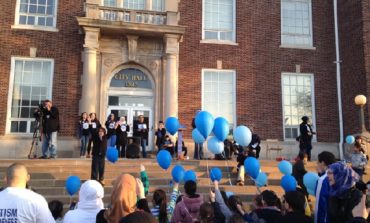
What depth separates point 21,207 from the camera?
3504 mm

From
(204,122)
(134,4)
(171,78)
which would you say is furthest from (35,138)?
(204,122)

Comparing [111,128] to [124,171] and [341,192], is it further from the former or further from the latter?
[341,192]

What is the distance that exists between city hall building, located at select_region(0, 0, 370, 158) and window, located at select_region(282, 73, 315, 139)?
0.05 metres

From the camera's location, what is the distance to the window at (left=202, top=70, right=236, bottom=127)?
18.1m

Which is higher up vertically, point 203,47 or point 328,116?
point 203,47

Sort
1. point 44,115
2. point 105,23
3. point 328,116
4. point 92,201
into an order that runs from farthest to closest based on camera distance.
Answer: point 328,116
point 105,23
point 44,115
point 92,201

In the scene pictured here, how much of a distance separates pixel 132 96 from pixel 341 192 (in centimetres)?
1404

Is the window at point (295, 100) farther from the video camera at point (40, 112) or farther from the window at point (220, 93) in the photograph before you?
the video camera at point (40, 112)

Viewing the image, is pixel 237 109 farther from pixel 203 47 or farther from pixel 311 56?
pixel 311 56

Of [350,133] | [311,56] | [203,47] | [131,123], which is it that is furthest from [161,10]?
[350,133]

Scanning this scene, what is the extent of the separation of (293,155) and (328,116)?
2.56m

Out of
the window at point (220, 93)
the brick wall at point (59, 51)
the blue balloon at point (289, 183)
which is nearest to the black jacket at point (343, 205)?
the blue balloon at point (289, 183)

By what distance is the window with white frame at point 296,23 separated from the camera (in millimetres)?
19359

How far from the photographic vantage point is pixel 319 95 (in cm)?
1903
